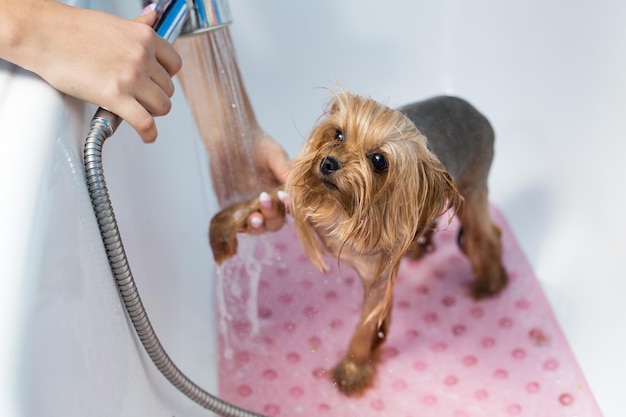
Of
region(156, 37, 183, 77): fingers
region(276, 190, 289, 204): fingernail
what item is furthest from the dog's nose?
region(156, 37, 183, 77): fingers

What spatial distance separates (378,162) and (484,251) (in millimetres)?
549

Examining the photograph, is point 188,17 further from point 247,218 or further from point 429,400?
point 429,400

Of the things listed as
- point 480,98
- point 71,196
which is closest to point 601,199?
point 480,98

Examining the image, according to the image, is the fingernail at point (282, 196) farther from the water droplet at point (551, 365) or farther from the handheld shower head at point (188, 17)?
the water droplet at point (551, 365)

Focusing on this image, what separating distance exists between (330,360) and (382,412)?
0.13 metres

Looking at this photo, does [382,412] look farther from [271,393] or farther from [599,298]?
[599,298]

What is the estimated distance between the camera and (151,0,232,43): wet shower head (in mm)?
1041

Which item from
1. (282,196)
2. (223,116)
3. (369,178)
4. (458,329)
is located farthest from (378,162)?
(458,329)

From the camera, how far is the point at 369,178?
38.0 inches

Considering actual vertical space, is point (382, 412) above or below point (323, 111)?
below

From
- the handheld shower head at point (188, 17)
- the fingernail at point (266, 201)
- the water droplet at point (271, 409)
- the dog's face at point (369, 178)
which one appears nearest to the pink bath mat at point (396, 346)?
the water droplet at point (271, 409)

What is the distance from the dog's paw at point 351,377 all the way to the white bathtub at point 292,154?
0.73 feet

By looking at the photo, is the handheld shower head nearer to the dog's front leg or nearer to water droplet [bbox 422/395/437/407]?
the dog's front leg

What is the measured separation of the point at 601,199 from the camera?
1377 millimetres
